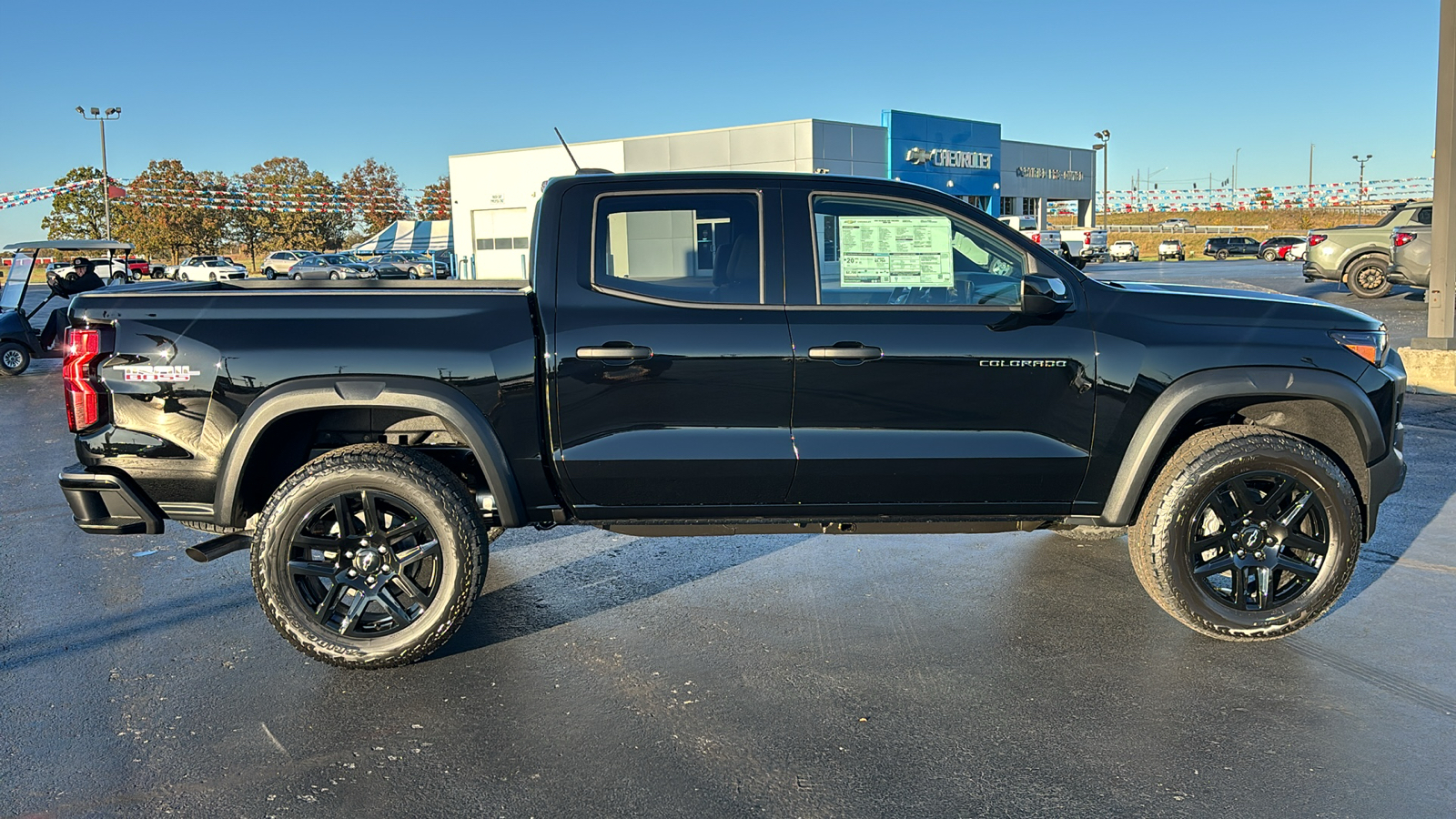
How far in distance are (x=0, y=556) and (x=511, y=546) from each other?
2.75 meters

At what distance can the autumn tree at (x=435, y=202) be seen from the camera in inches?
4451

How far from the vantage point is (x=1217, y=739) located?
12.0 feet

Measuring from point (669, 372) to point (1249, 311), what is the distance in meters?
2.37

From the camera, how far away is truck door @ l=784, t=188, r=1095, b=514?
14.3 ft

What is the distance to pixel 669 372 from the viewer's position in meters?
4.29

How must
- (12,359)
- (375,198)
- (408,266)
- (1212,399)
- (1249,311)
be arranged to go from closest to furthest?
(1212,399) → (1249,311) → (12,359) → (408,266) → (375,198)

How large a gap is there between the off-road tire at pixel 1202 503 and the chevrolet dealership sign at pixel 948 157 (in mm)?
39619

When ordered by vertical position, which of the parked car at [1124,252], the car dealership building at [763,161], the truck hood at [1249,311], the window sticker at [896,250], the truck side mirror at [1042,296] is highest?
the car dealership building at [763,161]

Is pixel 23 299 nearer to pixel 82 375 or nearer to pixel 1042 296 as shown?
pixel 82 375

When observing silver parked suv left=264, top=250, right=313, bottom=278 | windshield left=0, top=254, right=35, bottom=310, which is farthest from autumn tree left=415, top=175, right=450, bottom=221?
windshield left=0, top=254, right=35, bottom=310

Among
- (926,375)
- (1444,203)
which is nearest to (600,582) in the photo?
(926,375)

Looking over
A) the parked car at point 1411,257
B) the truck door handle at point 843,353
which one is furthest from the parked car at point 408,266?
the truck door handle at point 843,353

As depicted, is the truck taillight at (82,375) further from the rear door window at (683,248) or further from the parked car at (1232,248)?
the parked car at (1232,248)

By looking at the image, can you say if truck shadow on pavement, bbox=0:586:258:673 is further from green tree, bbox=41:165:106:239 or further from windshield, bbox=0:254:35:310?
green tree, bbox=41:165:106:239
